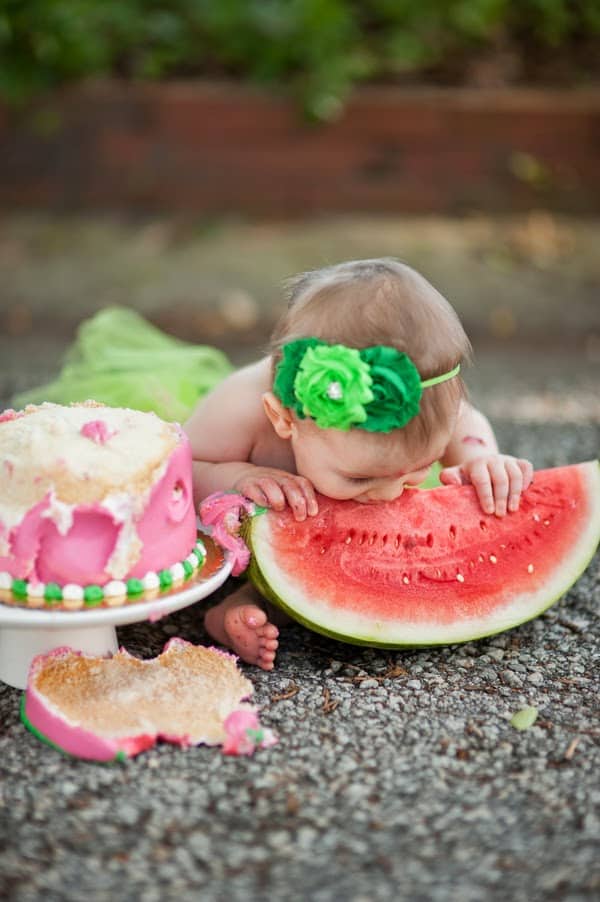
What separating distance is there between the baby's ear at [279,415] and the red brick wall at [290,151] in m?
3.69

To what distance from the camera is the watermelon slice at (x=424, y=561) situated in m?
2.13

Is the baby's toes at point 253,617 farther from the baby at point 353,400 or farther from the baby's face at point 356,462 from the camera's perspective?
the baby's face at point 356,462

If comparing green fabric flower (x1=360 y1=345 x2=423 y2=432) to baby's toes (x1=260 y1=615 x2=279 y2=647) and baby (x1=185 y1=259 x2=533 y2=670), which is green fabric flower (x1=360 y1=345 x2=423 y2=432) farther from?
baby's toes (x1=260 y1=615 x2=279 y2=647)

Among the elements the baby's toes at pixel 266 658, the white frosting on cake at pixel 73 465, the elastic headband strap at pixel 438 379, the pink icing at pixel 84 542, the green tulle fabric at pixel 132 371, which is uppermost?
the elastic headband strap at pixel 438 379

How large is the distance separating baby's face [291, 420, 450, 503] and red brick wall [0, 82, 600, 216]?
12.2 feet

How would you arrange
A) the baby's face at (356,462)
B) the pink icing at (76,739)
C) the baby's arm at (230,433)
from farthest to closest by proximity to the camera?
the baby's arm at (230,433), the baby's face at (356,462), the pink icing at (76,739)

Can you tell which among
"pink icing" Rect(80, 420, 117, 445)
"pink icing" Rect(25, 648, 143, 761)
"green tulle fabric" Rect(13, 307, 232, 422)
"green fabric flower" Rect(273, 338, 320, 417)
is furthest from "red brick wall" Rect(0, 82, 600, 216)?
"pink icing" Rect(25, 648, 143, 761)

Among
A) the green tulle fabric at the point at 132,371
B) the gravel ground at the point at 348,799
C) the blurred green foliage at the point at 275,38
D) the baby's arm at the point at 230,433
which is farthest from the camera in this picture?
the blurred green foliage at the point at 275,38

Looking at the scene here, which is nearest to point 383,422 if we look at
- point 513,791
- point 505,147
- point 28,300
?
point 513,791

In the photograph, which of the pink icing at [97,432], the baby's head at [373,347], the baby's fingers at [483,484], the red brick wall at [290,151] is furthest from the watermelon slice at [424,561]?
the red brick wall at [290,151]

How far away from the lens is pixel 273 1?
18.9 ft

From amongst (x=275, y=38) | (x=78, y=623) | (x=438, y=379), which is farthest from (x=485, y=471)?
(x=275, y=38)

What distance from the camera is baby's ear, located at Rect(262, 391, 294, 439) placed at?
2107mm

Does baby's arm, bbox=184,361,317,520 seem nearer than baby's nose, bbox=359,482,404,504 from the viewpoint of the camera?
No
